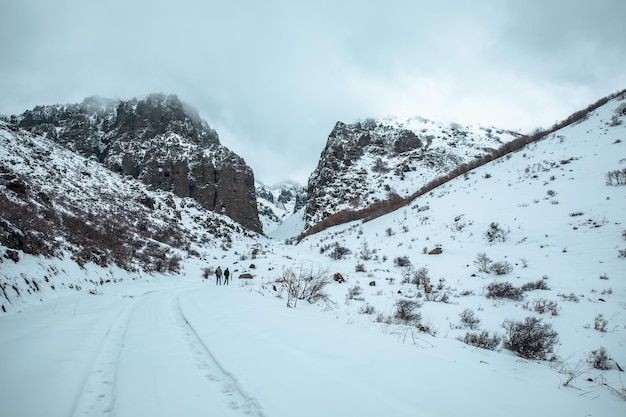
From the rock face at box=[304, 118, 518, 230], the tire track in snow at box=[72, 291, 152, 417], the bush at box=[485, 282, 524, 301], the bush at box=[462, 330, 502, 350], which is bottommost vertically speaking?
the tire track in snow at box=[72, 291, 152, 417]

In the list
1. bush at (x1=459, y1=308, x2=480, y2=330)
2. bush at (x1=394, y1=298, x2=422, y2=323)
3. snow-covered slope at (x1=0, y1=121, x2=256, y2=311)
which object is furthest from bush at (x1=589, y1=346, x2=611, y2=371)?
snow-covered slope at (x1=0, y1=121, x2=256, y2=311)

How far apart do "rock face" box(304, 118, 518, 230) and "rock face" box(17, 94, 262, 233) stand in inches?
1263

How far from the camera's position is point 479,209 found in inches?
645

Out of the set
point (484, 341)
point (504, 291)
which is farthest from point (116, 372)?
point (504, 291)

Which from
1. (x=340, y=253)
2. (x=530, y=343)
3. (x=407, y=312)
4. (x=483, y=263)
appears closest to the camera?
(x=530, y=343)

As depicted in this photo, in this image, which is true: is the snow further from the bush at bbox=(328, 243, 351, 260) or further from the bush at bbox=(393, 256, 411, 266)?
the bush at bbox=(328, 243, 351, 260)

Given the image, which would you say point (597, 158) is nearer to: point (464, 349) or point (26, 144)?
point (464, 349)

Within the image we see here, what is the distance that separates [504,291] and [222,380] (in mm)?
8323

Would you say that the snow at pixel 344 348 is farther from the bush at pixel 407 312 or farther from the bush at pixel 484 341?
the bush at pixel 407 312

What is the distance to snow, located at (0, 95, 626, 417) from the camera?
7.64 feet

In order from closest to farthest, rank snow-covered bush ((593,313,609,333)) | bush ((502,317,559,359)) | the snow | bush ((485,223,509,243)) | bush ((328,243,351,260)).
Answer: the snow → bush ((502,317,559,359)) → snow-covered bush ((593,313,609,333)) → bush ((485,223,509,243)) → bush ((328,243,351,260))

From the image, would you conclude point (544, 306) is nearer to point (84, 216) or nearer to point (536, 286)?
point (536, 286)

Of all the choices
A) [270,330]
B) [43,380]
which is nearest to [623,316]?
[270,330]

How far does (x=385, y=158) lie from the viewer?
54156mm
